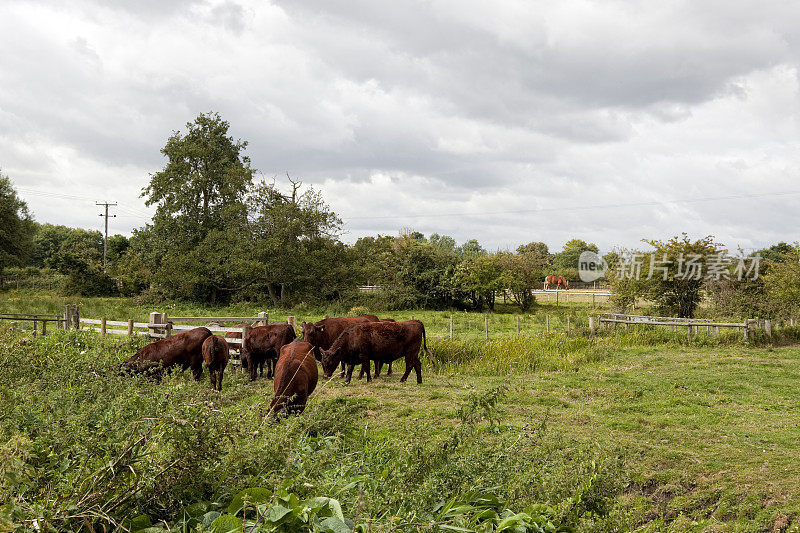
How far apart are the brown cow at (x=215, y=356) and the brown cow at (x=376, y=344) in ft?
6.31

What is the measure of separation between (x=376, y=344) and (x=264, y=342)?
97.1 inches

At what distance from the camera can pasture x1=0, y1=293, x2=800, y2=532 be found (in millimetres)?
2410

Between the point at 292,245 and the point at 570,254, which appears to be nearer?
the point at 292,245

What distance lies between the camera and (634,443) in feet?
23.1

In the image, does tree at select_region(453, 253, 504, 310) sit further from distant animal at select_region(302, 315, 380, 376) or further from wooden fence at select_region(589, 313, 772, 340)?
distant animal at select_region(302, 315, 380, 376)

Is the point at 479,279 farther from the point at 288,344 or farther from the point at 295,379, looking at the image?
the point at 295,379

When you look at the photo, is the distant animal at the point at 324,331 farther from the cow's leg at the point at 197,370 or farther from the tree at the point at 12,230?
the tree at the point at 12,230

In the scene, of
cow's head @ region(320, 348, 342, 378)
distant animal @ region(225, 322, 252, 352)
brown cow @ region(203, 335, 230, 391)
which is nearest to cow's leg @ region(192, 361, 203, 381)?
brown cow @ region(203, 335, 230, 391)

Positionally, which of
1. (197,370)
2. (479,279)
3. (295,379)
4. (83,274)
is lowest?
(197,370)

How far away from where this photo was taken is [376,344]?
1099 centimetres

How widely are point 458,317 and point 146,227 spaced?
20100mm

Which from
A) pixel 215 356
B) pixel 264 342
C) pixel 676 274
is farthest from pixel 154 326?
pixel 676 274

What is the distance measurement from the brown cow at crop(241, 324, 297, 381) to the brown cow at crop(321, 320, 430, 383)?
111cm

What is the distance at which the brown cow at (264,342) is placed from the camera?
11.4m
